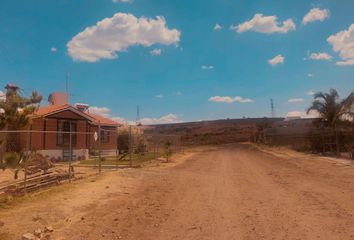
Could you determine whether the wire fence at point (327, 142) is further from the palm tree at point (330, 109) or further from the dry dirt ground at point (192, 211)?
the dry dirt ground at point (192, 211)

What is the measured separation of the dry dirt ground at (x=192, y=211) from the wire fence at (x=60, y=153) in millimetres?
1120

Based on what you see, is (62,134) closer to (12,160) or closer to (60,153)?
(60,153)

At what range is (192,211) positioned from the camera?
980cm

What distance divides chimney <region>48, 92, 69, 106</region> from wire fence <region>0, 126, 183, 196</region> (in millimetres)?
4534

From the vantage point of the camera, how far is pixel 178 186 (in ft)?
48.5

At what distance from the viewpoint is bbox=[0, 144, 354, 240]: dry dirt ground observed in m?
7.74

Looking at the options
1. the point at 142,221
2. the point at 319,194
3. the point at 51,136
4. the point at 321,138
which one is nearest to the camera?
the point at 142,221

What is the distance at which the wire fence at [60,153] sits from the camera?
14.2m

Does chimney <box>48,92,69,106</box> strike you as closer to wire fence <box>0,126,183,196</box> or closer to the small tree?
wire fence <box>0,126,183,196</box>

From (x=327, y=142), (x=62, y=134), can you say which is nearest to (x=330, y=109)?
(x=327, y=142)

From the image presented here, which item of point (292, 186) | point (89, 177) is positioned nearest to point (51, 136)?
point (89, 177)

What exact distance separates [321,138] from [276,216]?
30884 mm

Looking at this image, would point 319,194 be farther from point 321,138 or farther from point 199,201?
point 321,138

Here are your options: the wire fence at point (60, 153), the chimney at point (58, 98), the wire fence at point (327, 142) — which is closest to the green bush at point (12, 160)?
the wire fence at point (60, 153)
